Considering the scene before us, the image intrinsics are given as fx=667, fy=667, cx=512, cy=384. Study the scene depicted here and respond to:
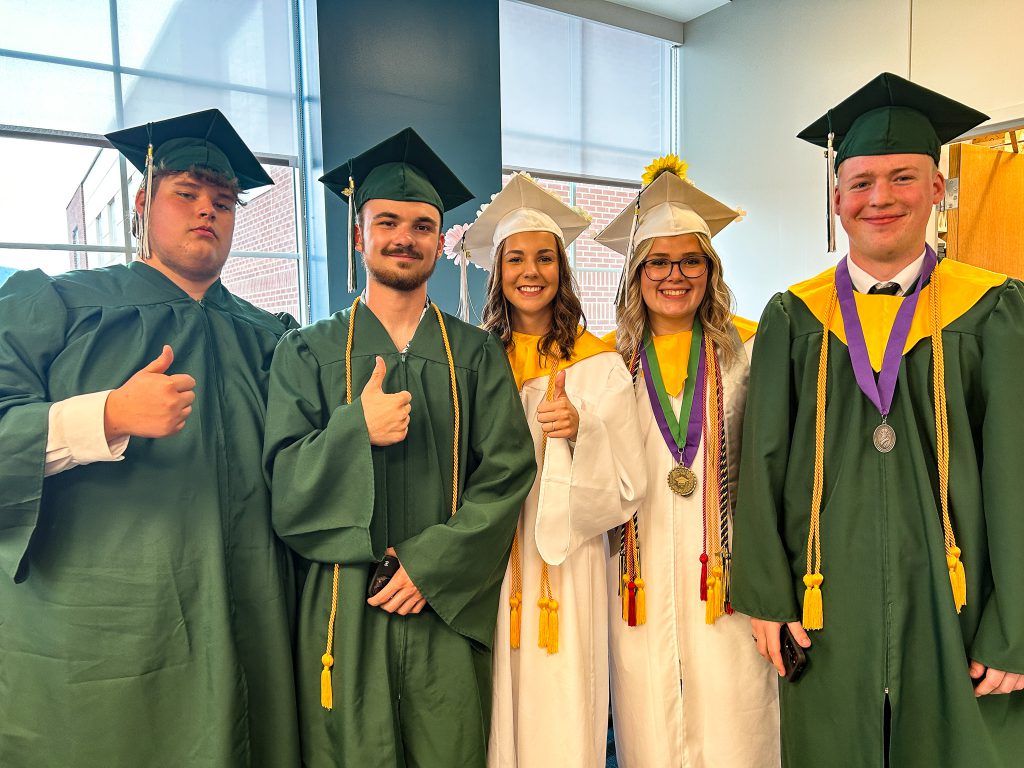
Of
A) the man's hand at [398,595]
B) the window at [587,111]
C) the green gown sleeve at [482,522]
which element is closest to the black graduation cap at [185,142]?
the green gown sleeve at [482,522]

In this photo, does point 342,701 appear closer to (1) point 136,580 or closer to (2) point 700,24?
(1) point 136,580

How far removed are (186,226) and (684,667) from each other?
6.00 feet

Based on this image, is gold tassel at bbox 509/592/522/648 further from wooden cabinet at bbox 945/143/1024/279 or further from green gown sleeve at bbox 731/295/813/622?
wooden cabinet at bbox 945/143/1024/279

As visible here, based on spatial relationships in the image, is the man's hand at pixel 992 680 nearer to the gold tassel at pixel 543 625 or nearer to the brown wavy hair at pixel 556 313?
the gold tassel at pixel 543 625

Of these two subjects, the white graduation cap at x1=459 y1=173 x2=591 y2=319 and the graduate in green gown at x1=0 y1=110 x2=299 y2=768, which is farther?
the white graduation cap at x1=459 y1=173 x2=591 y2=319

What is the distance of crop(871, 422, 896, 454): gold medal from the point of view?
1.57m

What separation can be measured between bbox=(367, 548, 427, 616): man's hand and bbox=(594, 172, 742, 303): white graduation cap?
1.20 metres

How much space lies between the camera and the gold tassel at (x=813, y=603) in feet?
5.33

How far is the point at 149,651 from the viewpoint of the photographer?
1523 mm

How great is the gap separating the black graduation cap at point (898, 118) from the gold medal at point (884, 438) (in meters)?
0.66

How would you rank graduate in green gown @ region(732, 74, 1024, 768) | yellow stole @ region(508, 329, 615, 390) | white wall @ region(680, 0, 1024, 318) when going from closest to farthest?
graduate in green gown @ region(732, 74, 1024, 768), yellow stole @ region(508, 329, 615, 390), white wall @ region(680, 0, 1024, 318)

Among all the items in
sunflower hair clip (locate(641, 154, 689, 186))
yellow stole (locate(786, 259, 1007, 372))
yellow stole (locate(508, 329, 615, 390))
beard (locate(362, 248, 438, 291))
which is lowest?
yellow stole (locate(508, 329, 615, 390))

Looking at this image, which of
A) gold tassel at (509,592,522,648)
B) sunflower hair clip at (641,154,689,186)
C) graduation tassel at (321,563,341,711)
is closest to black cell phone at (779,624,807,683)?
gold tassel at (509,592,522,648)

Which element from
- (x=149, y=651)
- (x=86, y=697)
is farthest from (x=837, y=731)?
(x=86, y=697)
